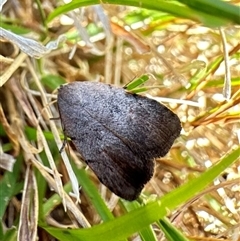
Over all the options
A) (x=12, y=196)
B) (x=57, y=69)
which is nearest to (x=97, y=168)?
(x=12, y=196)

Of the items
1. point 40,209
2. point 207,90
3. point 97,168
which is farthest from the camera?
point 207,90

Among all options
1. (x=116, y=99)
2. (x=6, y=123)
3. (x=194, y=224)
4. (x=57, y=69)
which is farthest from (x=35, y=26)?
(x=194, y=224)

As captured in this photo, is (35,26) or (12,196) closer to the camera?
(12,196)

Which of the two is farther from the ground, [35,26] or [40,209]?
[35,26]

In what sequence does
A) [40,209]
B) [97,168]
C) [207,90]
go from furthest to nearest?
[207,90]
[40,209]
[97,168]

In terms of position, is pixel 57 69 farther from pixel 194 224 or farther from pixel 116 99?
pixel 194 224

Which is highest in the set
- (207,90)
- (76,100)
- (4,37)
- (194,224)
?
(4,37)
